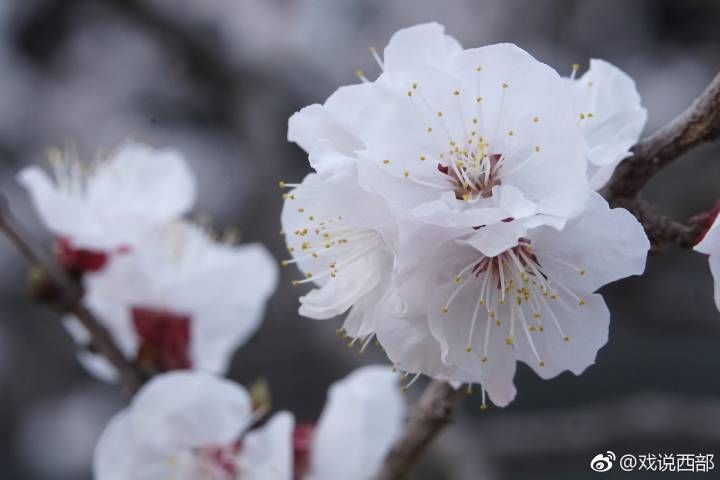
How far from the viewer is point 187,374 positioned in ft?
3.62

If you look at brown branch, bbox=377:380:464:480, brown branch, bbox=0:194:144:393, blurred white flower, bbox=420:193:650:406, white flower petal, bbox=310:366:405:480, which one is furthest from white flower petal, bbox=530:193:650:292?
brown branch, bbox=0:194:144:393

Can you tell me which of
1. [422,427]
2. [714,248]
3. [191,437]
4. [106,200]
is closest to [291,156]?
[106,200]

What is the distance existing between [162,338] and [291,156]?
1.66 m

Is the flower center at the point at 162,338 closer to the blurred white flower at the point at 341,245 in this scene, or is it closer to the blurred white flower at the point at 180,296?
the blurred white flower at the point at 180,296

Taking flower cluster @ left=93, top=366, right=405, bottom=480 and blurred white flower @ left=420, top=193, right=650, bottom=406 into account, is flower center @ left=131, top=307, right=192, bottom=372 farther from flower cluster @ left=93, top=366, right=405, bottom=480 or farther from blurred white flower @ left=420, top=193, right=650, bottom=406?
blurred white flower @ left=420, top=193, right=650, bottom=406

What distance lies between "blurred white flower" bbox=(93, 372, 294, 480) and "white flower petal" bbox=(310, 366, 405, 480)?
65mm

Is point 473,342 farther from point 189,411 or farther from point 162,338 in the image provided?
point 162,338

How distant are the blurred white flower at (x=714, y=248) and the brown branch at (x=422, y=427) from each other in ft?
0.90

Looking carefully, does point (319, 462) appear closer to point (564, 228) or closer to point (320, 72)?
point (564, 228)

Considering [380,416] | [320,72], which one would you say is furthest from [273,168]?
[380,416]

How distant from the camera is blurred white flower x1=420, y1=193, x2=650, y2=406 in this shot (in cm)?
67

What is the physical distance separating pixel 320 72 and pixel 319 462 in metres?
2.24

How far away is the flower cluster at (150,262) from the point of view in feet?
4.09

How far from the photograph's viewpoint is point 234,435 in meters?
1.15
